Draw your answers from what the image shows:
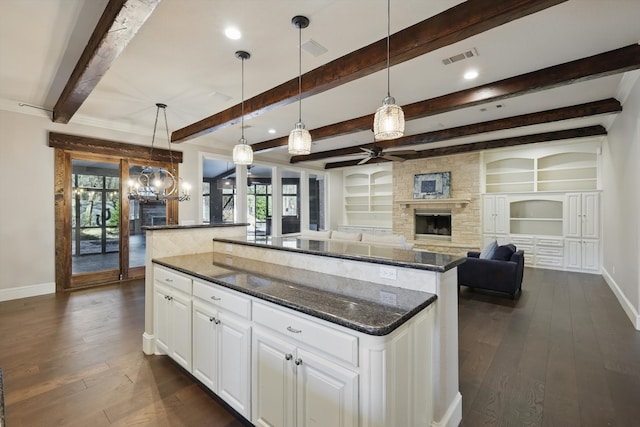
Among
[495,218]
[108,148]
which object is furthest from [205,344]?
[495,218]

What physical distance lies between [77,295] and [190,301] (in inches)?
146

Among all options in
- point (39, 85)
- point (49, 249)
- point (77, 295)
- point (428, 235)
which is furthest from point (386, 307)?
point (428, 235)

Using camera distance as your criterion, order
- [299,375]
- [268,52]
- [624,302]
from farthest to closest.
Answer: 1. [624,302]
2. [268,52]
3. [299,375]

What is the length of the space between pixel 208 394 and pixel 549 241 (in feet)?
24.1

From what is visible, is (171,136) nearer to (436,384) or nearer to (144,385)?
(144,385)

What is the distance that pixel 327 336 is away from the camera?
1.37 m

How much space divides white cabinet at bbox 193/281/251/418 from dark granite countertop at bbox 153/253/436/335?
11 cm

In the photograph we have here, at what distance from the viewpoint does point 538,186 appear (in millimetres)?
6875

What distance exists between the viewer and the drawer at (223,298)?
1798mm

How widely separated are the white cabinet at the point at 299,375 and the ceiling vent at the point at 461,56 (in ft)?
10.0

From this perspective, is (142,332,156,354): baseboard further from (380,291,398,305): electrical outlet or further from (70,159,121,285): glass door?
(70,159,121,285): glass door

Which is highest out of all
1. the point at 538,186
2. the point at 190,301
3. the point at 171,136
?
the point at 171,136

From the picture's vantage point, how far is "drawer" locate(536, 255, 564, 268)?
20.8 feet

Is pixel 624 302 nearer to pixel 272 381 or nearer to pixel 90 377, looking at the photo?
pixel 272 381
